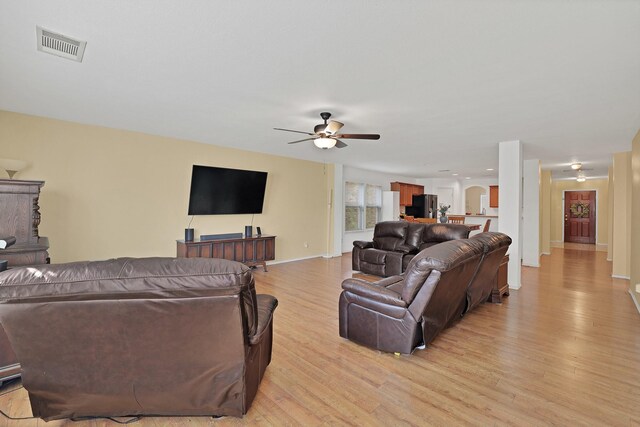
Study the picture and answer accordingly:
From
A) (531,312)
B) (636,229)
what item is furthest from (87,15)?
(636,229)

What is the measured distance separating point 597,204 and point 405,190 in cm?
670

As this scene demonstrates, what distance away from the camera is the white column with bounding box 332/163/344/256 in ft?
25.2

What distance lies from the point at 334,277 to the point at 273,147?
2.72 meters

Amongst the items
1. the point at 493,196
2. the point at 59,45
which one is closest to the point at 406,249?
the point at 59,45

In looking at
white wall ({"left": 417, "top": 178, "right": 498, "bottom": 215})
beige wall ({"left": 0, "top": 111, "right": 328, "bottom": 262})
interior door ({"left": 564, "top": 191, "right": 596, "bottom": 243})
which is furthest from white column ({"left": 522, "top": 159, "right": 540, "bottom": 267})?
beige wall ({"left": 0, "top": 111, "right": 328, "bottom": 262})

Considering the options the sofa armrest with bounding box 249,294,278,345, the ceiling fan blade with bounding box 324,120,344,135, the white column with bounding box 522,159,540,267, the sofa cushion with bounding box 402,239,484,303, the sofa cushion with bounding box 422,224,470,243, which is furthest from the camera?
the white column with bounding box 522,159,540,267

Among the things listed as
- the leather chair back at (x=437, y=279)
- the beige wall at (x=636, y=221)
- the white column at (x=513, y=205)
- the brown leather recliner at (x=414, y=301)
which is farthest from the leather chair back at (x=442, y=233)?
the leather chair back at (x=437, y=279)

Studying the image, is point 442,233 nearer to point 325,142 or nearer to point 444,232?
point 444,232

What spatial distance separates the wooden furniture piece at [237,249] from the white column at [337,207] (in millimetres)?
2103

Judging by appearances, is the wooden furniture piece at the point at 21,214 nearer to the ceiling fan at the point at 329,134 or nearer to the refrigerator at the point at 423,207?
the ceiling fan at the point at 329,134

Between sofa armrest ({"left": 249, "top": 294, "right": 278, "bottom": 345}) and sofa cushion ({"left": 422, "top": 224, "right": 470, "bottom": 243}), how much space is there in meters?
3.98

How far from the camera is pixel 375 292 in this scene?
2539 millimetres

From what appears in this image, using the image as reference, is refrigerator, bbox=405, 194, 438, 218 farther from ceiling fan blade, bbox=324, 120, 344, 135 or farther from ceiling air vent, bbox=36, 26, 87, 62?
ceiling air vent, bbox=36, 26, 87, 62

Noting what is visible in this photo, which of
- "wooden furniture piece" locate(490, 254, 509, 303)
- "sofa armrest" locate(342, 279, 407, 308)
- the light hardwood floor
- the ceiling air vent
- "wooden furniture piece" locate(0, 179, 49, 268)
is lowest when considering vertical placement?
A: the light hardwood floor
